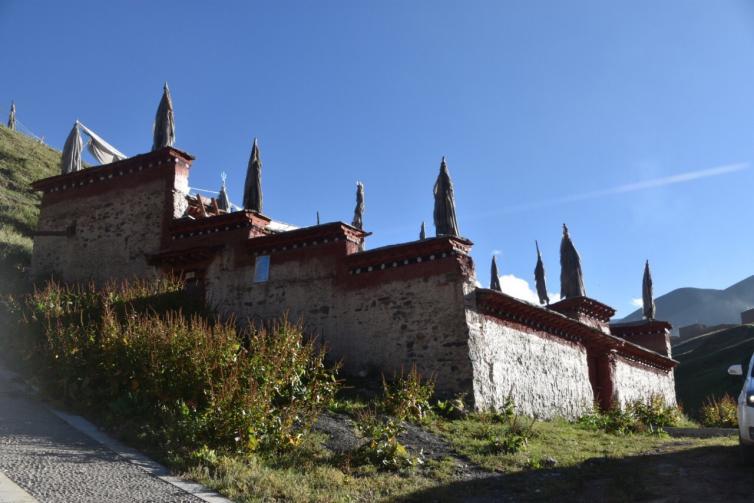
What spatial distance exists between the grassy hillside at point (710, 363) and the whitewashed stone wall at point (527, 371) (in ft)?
49.8

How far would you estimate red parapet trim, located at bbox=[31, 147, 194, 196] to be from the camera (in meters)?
19.1

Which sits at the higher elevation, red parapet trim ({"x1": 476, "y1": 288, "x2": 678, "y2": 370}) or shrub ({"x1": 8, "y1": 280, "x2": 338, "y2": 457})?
red parapet trim ({"x1": 476, "y1": 288, "x2": 678, "y2": 370})

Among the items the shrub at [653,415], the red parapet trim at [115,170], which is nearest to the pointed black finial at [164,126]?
the red parapet trim at [115,170]

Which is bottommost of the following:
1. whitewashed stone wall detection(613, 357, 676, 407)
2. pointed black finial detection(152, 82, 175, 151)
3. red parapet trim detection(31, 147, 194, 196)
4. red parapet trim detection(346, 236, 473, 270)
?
whitewashed stone wall detection(613, 357, 676, 407)

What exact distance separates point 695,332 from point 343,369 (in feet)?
180

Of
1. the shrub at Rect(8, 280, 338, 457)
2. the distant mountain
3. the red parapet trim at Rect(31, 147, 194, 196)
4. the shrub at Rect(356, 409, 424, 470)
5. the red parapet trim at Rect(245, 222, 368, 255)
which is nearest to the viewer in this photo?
the shrub at Rect(8, 280, 338, 457)

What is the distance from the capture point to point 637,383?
2330 cm

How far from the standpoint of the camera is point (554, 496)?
8.30 metres

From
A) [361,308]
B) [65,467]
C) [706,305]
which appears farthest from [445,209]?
[706,305]

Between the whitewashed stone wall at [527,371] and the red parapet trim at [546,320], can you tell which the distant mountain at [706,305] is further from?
the whitewashed stone wall at [527,371]

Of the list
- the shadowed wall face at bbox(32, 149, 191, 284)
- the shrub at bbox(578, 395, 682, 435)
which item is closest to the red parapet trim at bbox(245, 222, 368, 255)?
the shadowed wall face at bbox(32, 149, 191, 284)

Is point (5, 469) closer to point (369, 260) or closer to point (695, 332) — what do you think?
point (369, 260)

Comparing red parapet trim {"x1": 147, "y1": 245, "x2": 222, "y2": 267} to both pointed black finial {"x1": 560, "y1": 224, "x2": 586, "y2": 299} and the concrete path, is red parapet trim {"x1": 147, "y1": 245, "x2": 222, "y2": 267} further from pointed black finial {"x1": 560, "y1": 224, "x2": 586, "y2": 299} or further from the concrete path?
pointed black finial {"x1": 560, "y1": 224, "x2": 586, "y2": 299}

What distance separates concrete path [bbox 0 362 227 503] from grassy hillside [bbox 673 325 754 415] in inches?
1112
